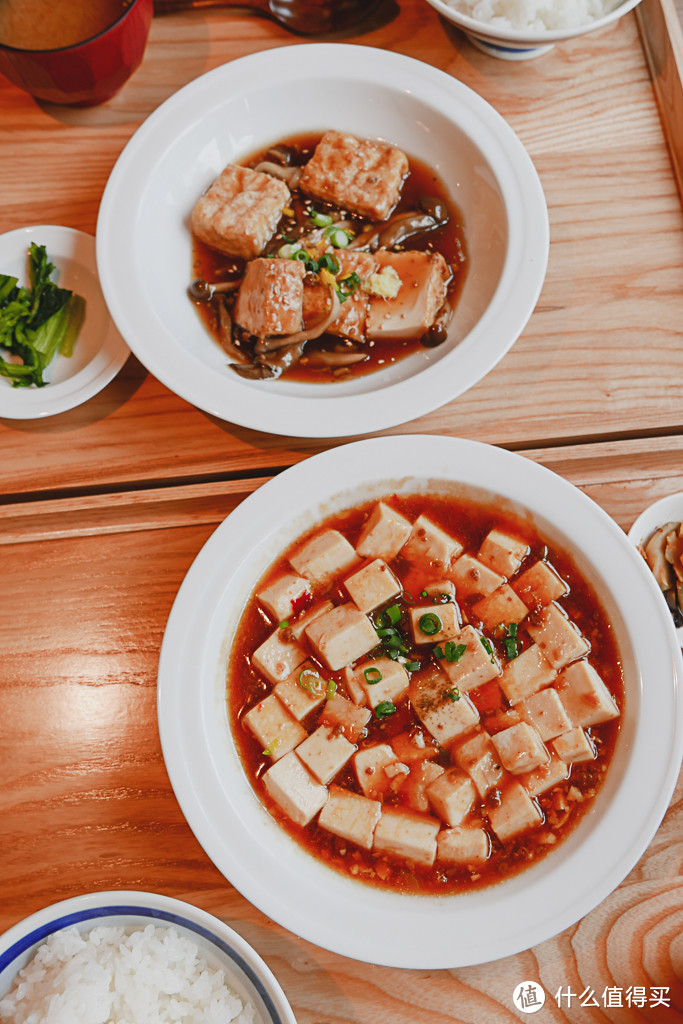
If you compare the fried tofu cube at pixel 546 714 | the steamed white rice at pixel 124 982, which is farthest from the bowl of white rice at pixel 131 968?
the fried tofu cube at pixel 546 714

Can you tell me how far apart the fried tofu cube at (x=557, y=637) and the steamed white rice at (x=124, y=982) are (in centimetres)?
120

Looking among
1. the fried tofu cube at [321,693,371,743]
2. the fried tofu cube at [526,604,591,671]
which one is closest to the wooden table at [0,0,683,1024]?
the fried tofu cube at [526,604,591,671]

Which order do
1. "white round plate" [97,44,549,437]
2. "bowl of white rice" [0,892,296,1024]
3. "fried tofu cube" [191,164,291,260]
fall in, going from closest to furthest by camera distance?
1. "bowl of white rice" [0,892,296,1024]
2. "white round plate" [97,44,549,437]
3. "fried tofu cube" [191,164,291,260]

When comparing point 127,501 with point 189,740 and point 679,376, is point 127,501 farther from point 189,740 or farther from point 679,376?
point 679,376

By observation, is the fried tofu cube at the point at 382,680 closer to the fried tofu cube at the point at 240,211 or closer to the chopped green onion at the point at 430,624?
the chopped green onion at the point at 430,624

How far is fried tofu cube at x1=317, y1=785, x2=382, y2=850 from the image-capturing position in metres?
1.84

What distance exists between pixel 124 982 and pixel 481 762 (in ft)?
3.44

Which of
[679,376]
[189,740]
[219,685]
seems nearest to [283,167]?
[679,376]

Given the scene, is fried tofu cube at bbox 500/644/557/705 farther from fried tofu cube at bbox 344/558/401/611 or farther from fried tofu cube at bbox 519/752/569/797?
fried tofu cube at bbox 344/558/401/611

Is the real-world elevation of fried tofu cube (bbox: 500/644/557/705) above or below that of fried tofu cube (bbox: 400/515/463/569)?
below

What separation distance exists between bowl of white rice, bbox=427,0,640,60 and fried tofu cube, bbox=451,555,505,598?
61.8 inches

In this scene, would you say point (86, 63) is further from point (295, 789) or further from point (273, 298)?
point (295, 789)

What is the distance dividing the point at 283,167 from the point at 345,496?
116 centimetres

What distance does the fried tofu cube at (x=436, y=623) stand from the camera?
1899mm
